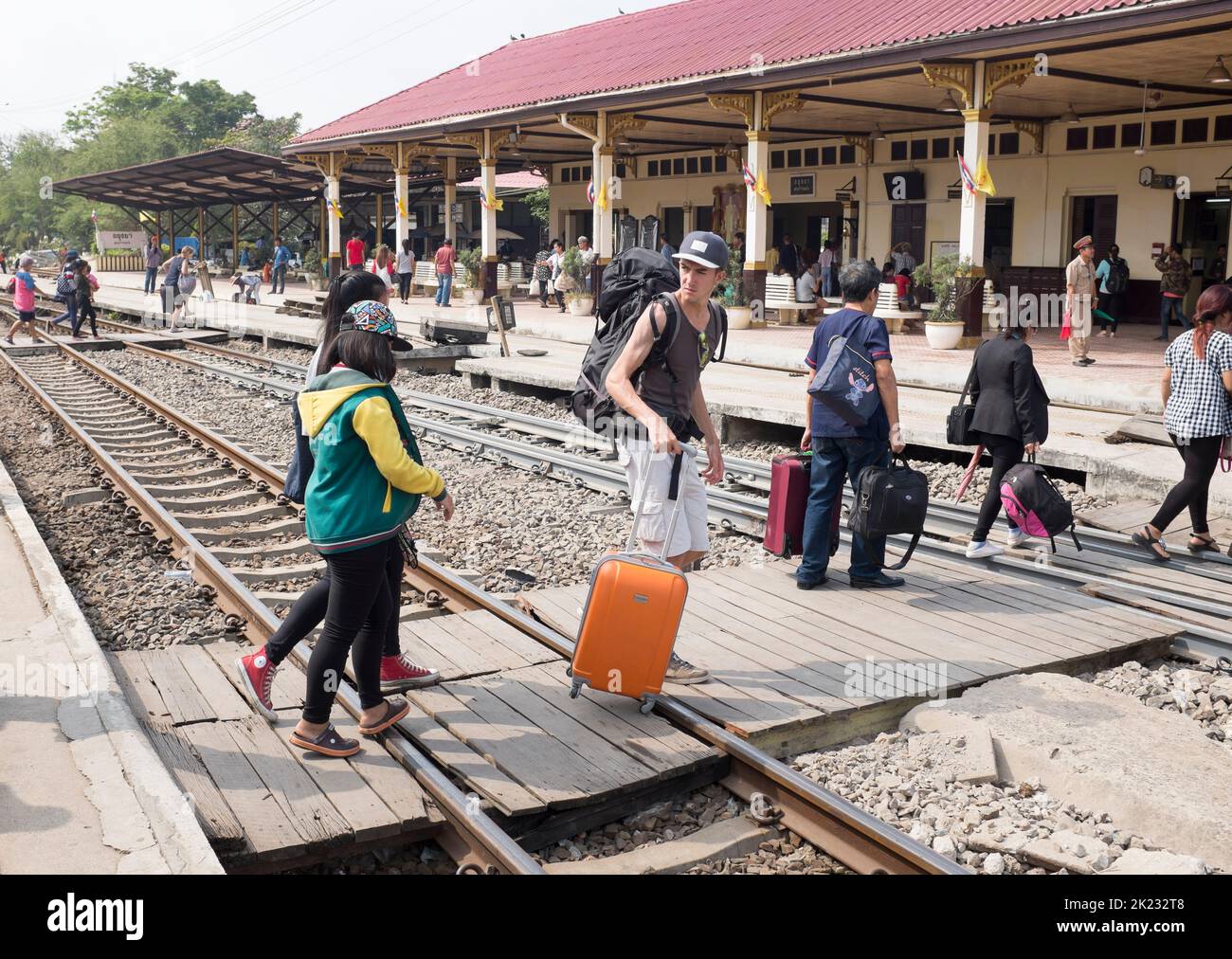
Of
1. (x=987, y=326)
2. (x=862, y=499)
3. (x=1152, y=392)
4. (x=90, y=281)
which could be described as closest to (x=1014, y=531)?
(x=862, y=499)

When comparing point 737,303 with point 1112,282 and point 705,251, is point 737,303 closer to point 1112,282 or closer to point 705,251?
point 1112,282

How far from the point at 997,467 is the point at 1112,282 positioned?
13233mm

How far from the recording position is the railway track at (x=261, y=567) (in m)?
3.71

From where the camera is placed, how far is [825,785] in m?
4.24

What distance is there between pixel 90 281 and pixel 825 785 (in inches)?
889

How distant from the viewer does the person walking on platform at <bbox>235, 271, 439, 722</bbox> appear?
4270 millimetres

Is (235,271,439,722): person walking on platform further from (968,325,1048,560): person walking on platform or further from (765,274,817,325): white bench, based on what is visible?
(765,274,817,325): white bench

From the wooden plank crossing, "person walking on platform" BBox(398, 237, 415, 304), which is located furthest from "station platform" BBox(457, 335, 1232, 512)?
"person walking on platform" BBox(398, 237, 415, 304)

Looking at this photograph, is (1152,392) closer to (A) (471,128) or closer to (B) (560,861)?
(B) (560,861)

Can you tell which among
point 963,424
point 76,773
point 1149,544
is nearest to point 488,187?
point 963,424

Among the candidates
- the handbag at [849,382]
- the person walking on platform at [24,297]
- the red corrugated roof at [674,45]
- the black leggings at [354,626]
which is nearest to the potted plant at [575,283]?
the red corrugated roof at [674,45]

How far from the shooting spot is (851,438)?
5.98m
